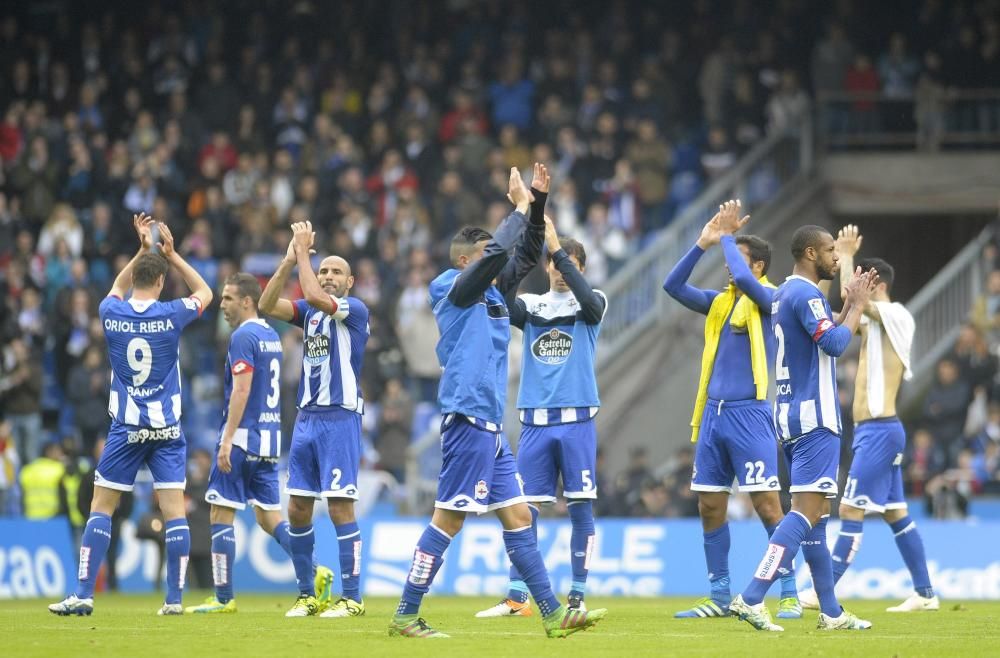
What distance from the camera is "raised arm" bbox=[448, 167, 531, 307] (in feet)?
34.9

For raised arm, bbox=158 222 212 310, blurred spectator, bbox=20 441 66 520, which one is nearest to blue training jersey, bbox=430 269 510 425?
raised arm, bbox=158 222 212 310

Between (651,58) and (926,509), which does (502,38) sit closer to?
(651,58)

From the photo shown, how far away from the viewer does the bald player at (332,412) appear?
13.0 m

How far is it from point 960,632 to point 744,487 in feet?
6.35

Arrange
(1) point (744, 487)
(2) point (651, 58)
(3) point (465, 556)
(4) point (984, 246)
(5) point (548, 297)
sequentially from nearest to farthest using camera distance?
(1) point (744, 487)
(5) point (548, 297)
(3) point (465, 556)
(4) point (984, 246)
(2) point (651, 58)

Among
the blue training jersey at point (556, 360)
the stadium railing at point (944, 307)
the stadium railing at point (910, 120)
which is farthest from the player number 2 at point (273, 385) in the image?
the stadium railing at point (910, 120)

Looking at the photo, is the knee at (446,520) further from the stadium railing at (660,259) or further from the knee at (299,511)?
the stadium railing at (660,259)

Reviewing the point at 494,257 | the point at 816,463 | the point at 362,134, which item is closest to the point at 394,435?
the point at 362,134

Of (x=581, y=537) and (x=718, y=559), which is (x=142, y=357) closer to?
(x=581, y=537)

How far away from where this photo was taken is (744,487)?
505 inches

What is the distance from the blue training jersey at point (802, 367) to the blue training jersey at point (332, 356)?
11.0 feet

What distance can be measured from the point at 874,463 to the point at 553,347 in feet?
9.80

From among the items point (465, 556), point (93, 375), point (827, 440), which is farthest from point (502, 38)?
point (827, 440)

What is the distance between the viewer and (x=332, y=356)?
13.1m
